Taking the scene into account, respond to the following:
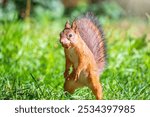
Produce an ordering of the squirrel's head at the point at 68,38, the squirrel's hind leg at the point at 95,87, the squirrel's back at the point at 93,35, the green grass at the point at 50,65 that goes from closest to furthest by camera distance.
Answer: the squirrel's head at the point at 68,38 → the squirrel's hind leg at the point at 95,87 → the squirrel's back at the point at 93,35 → the green grass at the point at 50,65

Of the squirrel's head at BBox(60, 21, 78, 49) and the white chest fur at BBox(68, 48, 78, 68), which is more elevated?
the squirrel's head at BBox(60, 21, 78, 49)

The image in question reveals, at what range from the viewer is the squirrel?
3680 mm

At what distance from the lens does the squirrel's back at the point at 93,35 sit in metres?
3.91

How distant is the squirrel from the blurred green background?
26 centimetres

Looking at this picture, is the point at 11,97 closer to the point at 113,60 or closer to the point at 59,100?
the point at 59,100

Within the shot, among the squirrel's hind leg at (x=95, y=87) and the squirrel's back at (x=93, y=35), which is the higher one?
the squirrel's back at (x=93, y=35)

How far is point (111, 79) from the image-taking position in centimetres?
460

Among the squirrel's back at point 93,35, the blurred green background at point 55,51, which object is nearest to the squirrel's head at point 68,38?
the squirrel's back at point 93,35

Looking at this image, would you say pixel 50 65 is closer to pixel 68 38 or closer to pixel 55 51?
pixel 55 51

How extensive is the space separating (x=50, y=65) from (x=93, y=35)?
4.92ft

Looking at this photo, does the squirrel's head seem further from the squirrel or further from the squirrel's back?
the squirrel's back

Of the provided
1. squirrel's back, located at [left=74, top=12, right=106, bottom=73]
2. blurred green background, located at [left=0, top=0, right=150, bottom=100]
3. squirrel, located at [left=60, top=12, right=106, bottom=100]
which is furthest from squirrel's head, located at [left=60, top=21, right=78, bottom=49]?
blurred green background, located at [left=0, top=0, right=150, bottom=100]

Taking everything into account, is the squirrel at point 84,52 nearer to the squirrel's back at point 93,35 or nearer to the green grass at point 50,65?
the squirrel's back at point 93,35

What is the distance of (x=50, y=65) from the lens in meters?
5.43
